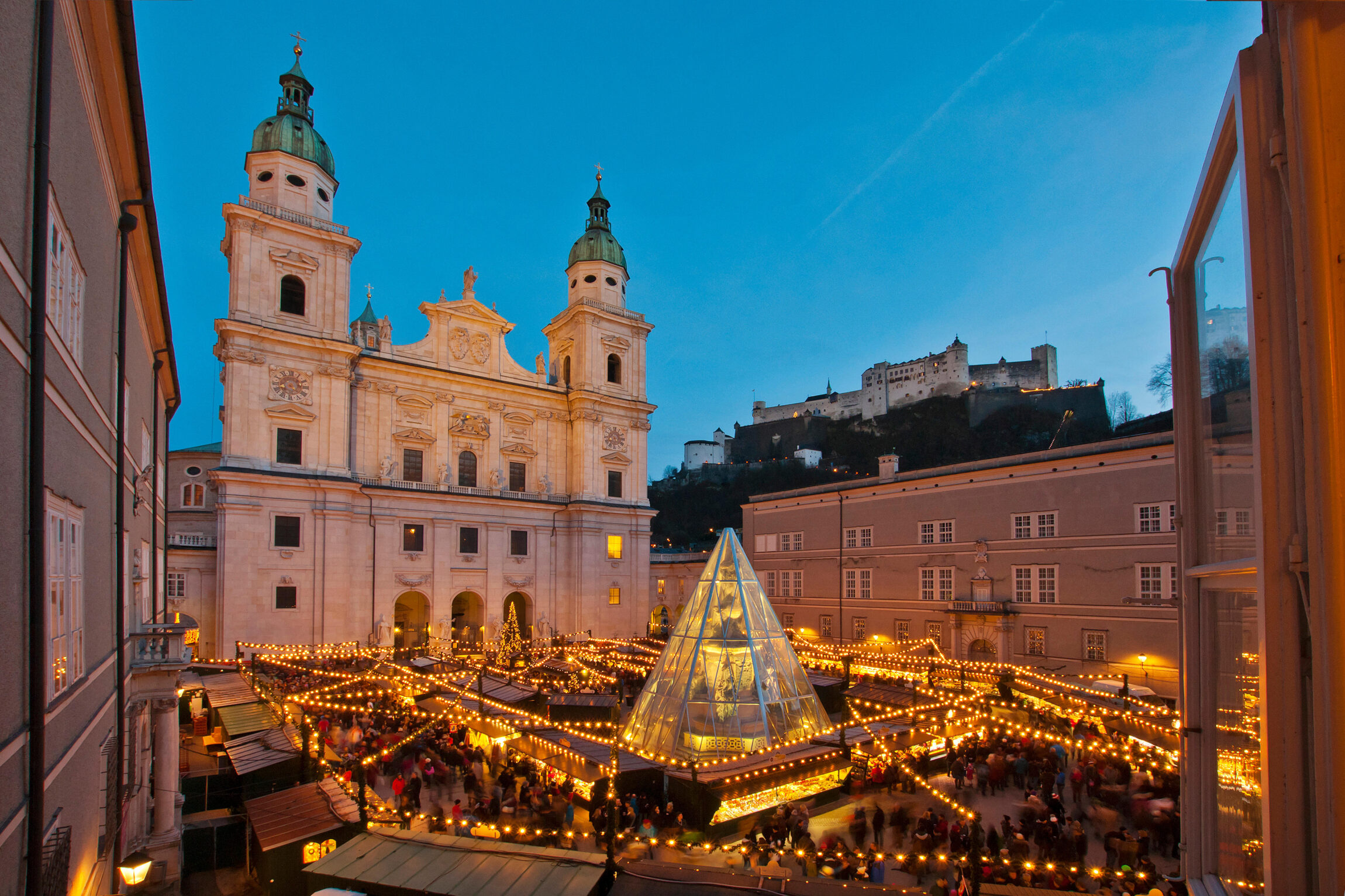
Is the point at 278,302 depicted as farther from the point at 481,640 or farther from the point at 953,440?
the point at 953,440

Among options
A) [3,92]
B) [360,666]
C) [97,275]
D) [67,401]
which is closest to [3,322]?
[3,92]

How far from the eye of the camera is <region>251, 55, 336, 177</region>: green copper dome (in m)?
34.0

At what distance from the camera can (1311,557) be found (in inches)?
79.7

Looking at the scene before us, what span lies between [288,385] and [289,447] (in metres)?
2.91

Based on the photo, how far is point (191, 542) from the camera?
111ft

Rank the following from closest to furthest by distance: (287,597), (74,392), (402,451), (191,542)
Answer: (74,392) → (287,597) → (191,542) → (402,451)

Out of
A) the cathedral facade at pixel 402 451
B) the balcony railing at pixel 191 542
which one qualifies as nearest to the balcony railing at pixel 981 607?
the cathedral facade at pixel 402 451

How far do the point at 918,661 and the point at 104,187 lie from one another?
2679 cm

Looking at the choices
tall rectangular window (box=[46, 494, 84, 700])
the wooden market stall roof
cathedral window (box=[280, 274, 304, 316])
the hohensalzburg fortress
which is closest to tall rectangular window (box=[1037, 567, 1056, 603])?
the wooden market stall roof

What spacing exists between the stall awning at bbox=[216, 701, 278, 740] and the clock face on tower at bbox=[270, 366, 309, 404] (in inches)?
697

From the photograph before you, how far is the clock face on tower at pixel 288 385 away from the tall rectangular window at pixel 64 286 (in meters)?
27.9

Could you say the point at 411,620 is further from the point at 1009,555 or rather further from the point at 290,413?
the point at 1009,555

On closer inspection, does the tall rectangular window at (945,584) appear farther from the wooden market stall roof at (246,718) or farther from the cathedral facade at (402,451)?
the wooden market stall roof at (246,718)

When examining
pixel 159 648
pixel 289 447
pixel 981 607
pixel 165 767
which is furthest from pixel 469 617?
pixel 159 648
